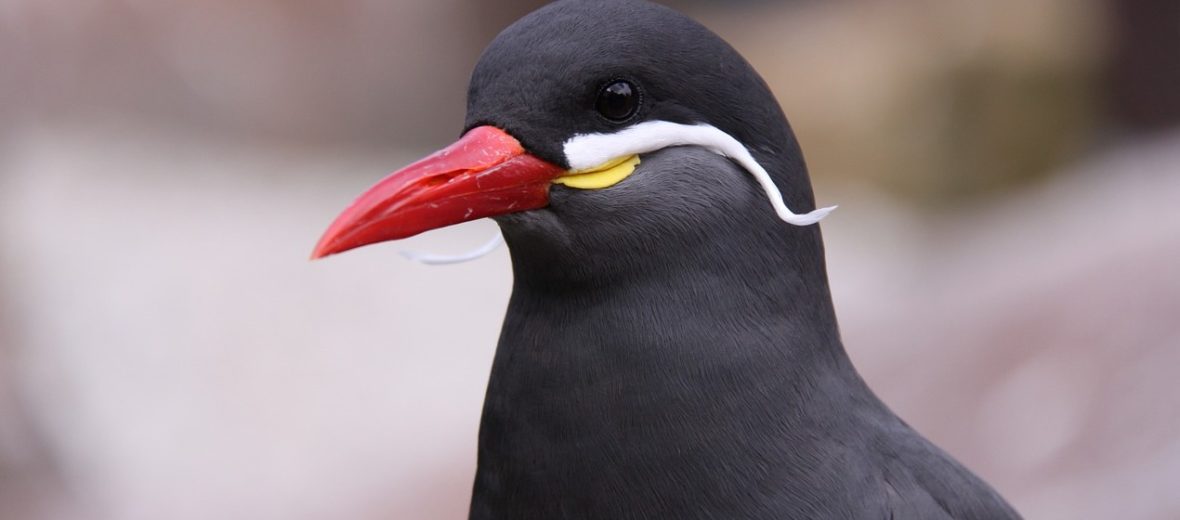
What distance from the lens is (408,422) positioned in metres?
6.42

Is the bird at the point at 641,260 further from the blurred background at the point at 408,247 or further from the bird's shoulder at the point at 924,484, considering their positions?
the blurred background at the point at 408,247

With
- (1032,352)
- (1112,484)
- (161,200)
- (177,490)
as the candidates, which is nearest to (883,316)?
(1032,352)

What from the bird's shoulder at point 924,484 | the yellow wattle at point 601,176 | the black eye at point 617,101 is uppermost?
the black eye at point 617,101

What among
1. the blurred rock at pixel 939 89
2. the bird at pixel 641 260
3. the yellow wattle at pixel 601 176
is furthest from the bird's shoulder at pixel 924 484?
the blurred rock at pixel 939 89

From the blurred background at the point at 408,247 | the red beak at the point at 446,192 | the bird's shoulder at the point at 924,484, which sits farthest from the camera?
the blurred background at the point at 408,247

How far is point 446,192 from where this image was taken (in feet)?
6.47

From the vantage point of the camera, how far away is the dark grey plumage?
202 cm

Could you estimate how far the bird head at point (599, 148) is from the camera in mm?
1972

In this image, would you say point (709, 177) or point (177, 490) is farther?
point (177, 490)

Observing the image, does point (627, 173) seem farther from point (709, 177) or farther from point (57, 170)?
point (57, 170)

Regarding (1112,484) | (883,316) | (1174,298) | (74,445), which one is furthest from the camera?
(883,316)

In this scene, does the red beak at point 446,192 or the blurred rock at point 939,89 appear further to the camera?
the blurred rock at point 939,89

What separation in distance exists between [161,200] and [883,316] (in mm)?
4098

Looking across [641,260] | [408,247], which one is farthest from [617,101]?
[408,247]
